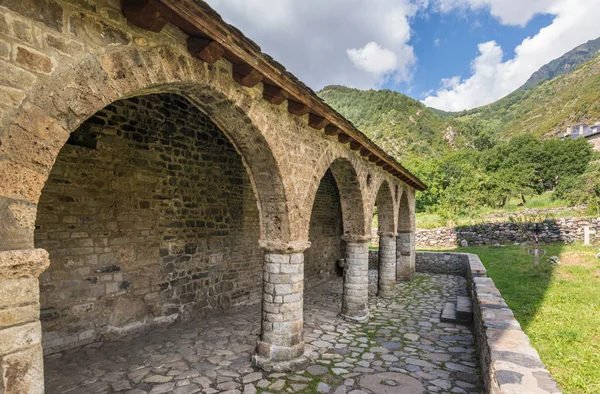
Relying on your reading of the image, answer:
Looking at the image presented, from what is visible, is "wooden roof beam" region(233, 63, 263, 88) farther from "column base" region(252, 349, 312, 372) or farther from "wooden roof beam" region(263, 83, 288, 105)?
"column base" region(252, 349, 312, 372)

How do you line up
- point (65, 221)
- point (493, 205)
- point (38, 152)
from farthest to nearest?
1. point (493, 205)
2. point (65, 221)
3. point (38, 152)

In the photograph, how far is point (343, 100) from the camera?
257 ft

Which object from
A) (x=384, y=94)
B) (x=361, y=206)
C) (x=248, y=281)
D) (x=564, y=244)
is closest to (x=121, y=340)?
(x=248, y=281)

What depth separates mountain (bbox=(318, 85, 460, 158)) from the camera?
56969 mm

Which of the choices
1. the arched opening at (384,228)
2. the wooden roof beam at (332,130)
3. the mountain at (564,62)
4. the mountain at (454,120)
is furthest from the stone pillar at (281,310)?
the mountain at (564,62)

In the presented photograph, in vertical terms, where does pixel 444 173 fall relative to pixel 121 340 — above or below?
above

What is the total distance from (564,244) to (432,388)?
15.5 m

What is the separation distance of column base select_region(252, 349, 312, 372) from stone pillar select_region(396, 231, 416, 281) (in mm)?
7976

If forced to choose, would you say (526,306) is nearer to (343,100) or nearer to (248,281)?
(248,281)

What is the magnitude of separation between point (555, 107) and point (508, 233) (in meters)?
60.2

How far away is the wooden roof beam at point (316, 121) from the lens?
5.13 m

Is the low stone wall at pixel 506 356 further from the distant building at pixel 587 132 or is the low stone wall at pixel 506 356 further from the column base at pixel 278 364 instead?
the distant building at pixel 587 132

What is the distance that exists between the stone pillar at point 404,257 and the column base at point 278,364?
7976 millimetres

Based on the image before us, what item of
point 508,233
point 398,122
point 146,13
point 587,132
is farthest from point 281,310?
point 398,122
